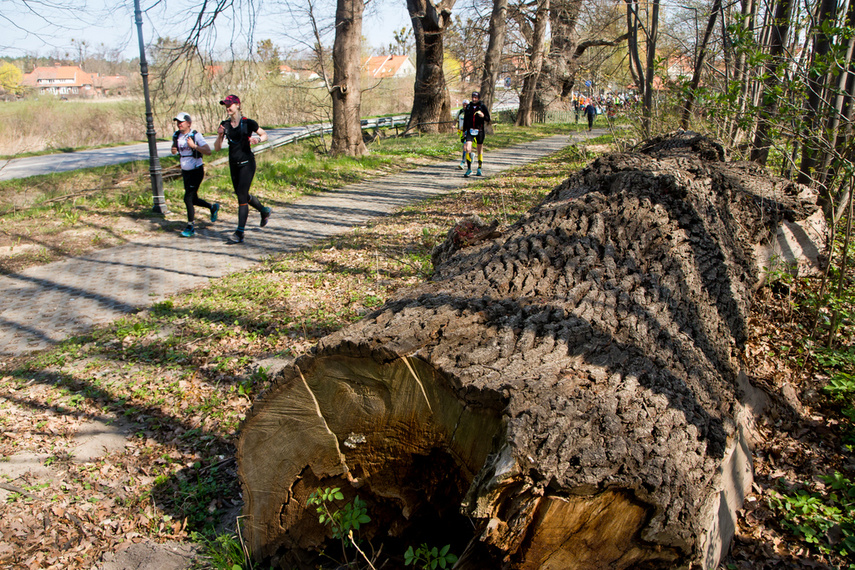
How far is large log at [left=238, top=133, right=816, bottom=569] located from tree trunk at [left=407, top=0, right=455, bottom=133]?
64.7 ft

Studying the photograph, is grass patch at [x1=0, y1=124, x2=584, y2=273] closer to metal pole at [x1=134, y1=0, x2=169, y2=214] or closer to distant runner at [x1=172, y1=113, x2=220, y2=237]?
metal pole at [x1=134, y1=0, x2=169, y2=214]

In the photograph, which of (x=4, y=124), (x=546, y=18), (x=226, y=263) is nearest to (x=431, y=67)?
(x=546, y=18)

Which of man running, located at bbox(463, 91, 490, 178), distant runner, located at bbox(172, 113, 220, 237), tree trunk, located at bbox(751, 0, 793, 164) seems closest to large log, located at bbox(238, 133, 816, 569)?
tree trunk, located at bbox(751, 0, 793, 164)

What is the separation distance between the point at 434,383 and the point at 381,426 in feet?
1.12

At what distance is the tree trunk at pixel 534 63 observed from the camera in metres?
27.2

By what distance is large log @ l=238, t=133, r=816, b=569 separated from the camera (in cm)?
212

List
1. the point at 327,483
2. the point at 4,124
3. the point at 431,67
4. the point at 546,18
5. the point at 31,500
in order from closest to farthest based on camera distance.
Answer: the point at 327,483 → the point at 31,500 → the point at 4,124 → the point at 431,67 → the point at 546,18

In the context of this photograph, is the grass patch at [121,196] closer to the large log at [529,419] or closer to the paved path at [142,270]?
the paved path at [142,270]

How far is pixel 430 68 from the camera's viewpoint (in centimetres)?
2295

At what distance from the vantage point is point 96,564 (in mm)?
2799

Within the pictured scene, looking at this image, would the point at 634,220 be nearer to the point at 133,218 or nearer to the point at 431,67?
the point at 133,218

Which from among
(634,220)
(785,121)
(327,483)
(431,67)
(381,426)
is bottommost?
(327,483)

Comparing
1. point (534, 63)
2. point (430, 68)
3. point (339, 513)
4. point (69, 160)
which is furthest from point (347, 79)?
point (534, 63)

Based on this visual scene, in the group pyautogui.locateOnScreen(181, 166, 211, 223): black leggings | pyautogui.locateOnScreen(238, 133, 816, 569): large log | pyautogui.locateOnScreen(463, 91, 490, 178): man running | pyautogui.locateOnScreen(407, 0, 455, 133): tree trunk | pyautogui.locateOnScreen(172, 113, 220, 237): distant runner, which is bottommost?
pyautogui.locateOnScreen(238, 133, 816, 569): large log
